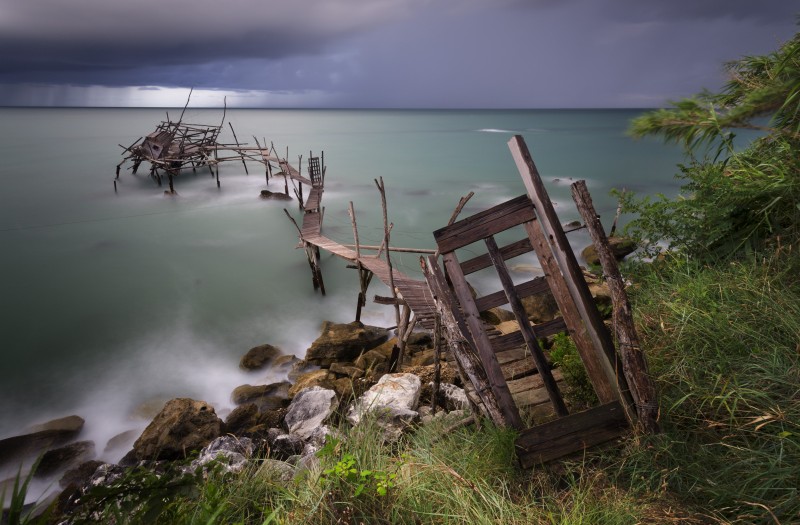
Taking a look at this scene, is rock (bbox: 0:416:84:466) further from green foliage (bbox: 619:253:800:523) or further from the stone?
green foliage (bbox: 619:253:800:523)

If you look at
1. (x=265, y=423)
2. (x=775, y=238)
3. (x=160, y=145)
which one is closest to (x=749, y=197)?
(x=775, y=238)

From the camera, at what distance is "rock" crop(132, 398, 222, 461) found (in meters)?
6.52

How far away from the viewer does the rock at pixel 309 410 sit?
6.51 meters

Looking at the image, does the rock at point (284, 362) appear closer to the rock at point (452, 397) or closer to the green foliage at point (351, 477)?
A: the rock at point (452, 397)

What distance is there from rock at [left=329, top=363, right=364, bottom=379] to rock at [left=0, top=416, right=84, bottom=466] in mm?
4443

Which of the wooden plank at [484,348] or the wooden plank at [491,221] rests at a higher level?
the wooden plank at [491,221]

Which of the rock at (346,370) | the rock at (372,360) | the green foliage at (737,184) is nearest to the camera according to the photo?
the green foliage at (737,184)

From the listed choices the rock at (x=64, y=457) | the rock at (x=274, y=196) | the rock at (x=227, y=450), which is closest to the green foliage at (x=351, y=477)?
the rock at (x=227, y=450)

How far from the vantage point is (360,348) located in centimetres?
924

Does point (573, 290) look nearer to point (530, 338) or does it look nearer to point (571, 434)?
point (530, 338)

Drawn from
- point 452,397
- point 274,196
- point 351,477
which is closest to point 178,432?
point 452,397

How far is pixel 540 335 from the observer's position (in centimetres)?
435

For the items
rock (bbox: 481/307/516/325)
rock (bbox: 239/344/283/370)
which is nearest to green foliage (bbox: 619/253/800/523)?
rock (bbox: 481/307/516/325)

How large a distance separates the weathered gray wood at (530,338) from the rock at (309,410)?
3600 millimetres
